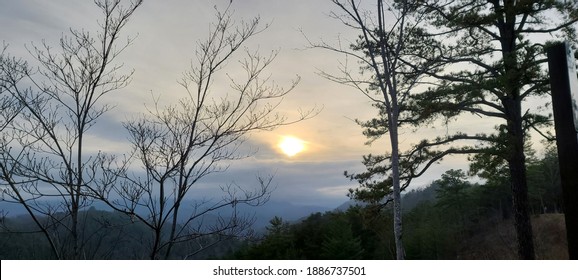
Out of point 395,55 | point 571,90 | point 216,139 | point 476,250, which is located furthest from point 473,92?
point 476,250

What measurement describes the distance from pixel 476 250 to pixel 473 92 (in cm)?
2733

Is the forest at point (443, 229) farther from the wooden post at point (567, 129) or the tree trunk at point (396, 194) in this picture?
the wooden post at point (567, 129)

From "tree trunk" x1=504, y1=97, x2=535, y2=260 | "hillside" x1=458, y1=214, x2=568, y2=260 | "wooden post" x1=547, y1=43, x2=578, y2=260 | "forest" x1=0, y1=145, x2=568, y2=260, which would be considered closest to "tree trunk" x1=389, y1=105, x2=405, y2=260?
"tree trunk" x1=504, y1=97, x2=535, y2=260

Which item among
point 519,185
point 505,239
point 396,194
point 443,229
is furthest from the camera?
point 443,229

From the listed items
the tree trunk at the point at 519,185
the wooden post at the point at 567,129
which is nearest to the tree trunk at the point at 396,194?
the tree trunk at the point at 519,185

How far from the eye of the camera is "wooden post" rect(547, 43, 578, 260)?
2303mm

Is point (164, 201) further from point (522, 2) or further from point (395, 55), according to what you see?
point (522, 2)

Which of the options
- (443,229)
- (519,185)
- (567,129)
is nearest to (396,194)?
(519,185)

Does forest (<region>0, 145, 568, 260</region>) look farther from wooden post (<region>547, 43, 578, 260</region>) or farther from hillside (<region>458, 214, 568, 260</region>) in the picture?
wooden post (<region>547, 43, 578, 260</region>)

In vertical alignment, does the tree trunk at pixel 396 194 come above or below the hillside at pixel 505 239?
above

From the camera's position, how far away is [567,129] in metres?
2.33

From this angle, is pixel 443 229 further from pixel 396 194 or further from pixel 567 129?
pixel 567 129

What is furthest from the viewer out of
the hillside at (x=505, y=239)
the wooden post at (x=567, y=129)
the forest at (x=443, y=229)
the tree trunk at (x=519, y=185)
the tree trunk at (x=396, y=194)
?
the forest at (x=443, y=229)

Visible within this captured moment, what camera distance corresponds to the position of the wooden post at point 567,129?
2.30 metres
